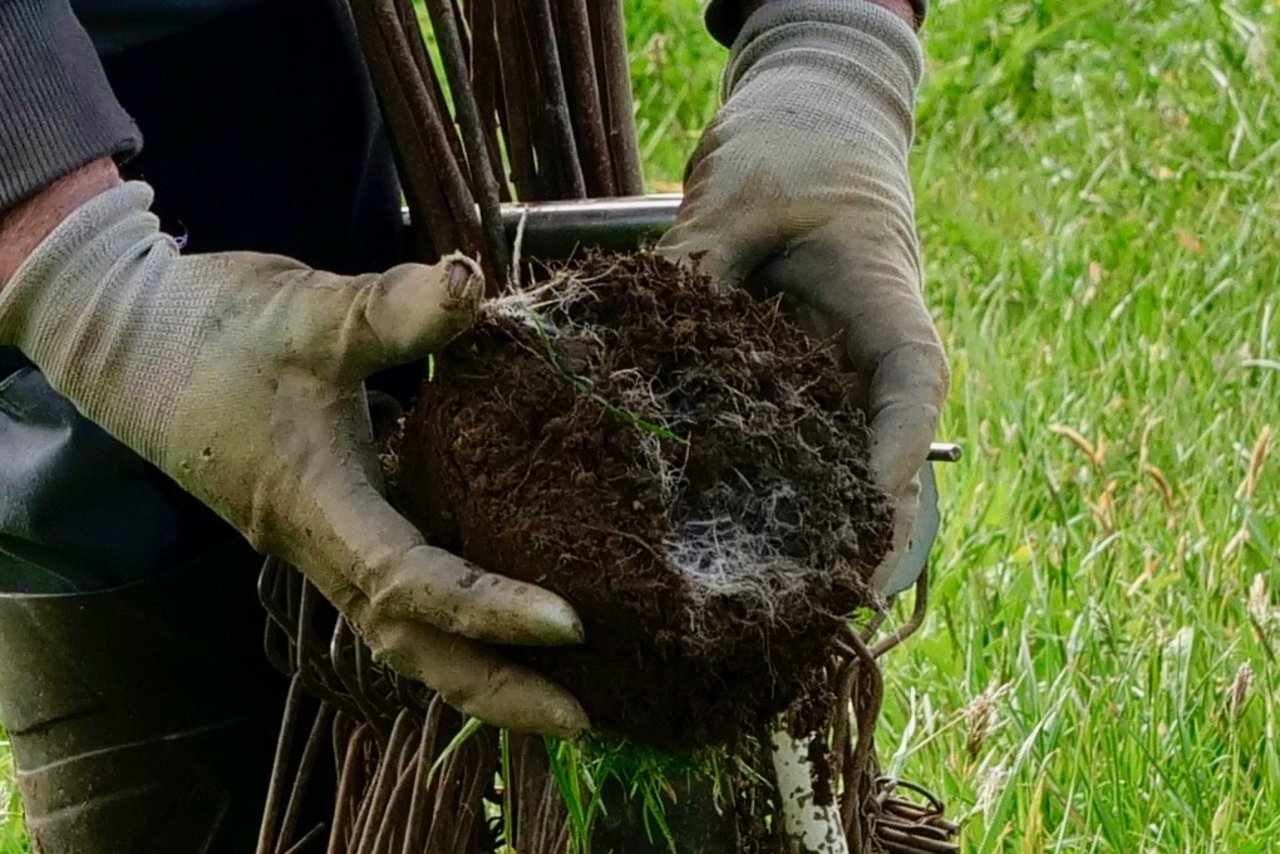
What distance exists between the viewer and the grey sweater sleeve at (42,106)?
1.10m

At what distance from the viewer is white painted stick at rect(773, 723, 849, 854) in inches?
47.6

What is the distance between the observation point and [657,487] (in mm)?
1050

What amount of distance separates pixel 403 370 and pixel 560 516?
1.86 feet

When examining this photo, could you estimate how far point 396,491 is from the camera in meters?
1.16

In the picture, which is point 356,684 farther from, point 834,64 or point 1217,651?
point 1217,651

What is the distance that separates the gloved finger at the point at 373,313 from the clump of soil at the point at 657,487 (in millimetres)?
65

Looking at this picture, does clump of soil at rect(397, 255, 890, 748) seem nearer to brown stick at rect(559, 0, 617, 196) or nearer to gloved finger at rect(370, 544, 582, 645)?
gloved finger at rect(370, 544, 582, 645)

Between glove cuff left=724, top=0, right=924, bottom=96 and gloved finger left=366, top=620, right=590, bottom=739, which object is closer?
gloved finger left=366, top=620, right=590, bottom=739

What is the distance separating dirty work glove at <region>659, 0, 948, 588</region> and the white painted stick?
0.13 metres

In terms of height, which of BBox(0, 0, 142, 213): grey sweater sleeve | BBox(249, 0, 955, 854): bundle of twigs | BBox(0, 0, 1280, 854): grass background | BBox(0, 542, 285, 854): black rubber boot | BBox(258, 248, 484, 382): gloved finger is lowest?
BBox(0, 0, 1280, 854): grass background

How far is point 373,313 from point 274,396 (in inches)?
3.4

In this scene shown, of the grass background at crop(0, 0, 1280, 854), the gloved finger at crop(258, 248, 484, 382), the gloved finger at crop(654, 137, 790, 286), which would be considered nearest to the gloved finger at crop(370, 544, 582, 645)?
the gloved finger at crop(258, 248, 484, 382)

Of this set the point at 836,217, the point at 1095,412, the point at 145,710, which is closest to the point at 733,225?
the point at 836,217

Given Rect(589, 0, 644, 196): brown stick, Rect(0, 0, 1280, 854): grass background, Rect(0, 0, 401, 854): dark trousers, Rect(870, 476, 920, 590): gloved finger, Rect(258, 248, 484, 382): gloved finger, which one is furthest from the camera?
Rect(0, 0, 1280, 854): grass background
